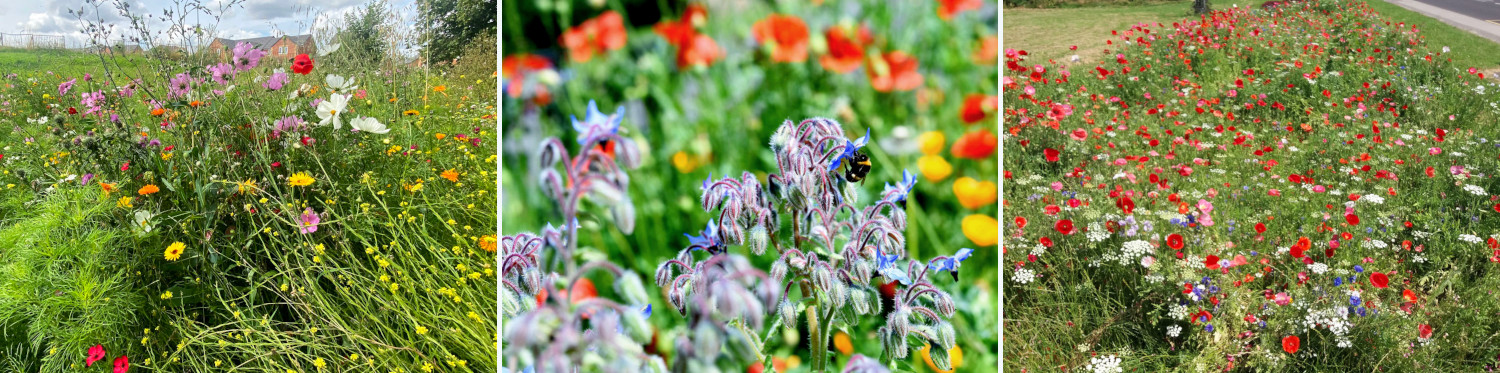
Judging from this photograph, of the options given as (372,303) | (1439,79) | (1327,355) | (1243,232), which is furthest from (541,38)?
(1439,79)

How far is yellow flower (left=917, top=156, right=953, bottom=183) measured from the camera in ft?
4.59

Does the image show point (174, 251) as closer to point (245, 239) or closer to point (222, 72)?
point (245, 239)

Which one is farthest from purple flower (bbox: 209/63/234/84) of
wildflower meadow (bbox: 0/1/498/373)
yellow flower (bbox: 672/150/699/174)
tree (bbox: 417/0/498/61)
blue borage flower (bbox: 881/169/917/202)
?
blue borage flower (bbox: 881/169/917/202)

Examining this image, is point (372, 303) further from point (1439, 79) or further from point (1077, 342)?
point (1439, 79)

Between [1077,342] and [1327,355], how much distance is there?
0.68 meters

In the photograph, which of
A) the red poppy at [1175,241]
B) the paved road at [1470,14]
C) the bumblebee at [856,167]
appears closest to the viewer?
the bumblebee at [856,167]

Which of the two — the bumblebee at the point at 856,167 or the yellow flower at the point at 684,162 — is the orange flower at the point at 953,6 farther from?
the yellow flower at the point at 684,162

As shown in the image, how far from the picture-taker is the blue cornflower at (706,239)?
1.35m

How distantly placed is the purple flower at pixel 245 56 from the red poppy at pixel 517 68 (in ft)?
5.98

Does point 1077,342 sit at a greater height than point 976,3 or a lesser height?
lesser

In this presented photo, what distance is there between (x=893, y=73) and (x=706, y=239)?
44 cm

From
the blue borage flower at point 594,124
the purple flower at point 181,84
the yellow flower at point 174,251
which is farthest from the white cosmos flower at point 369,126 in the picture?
the blue borage flower at point 594,124

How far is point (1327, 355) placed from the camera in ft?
7.57

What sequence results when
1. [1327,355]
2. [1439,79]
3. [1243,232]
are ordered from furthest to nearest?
[1439,79]
[1243,232]
[1327,355]
